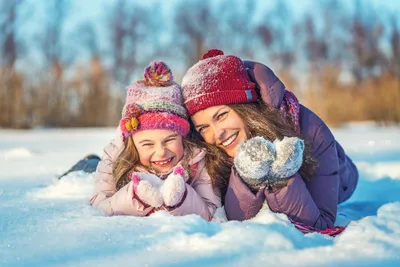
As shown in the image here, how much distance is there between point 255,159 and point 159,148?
488 mm

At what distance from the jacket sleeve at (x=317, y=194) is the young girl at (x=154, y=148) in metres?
0.29

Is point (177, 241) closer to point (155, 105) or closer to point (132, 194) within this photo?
point (132, 194)

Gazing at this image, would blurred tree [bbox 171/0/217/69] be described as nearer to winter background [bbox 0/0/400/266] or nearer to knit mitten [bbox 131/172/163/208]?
winter background [bbox 0/0/400/266]

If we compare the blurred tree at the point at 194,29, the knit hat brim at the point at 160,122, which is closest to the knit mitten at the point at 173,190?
the knit hat brim at the point at 160,122

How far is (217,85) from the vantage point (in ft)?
6.18

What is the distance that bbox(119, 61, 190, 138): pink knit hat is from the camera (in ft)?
6.23

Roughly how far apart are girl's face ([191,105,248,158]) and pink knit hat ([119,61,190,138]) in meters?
0.09

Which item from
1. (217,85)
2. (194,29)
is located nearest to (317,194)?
(217,85)

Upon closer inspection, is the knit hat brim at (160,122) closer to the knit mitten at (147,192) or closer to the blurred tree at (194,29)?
the knit mitten at (147,192)

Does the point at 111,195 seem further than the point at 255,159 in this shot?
Yes

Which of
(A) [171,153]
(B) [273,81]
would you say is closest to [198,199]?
(A) [171,153]

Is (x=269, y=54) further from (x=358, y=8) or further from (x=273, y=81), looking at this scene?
(x=273, y=81)

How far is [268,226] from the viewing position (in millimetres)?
1326

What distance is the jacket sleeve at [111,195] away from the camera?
1.69 meters
